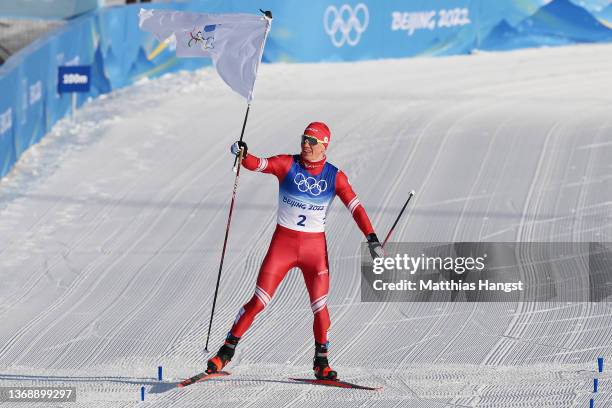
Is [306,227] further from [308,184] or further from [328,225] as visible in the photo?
[328,225]

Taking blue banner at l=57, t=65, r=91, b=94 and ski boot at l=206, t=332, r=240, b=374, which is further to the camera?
blue banner at l=57, t=65, r=91, b=94

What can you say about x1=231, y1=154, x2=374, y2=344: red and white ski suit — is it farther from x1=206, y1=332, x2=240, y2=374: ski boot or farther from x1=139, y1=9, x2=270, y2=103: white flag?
x1=139, y1=9, x2=270, y2=103: white flag

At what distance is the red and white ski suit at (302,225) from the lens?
29.0ft

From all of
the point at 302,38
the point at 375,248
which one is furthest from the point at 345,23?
the point at 375,248

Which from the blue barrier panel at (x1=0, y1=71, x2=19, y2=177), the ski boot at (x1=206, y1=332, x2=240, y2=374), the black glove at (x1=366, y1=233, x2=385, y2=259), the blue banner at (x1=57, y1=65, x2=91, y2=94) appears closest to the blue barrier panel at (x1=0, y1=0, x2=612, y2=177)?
the blue barrier panel at (x1=0, y1=71, x2=19, y2=177)

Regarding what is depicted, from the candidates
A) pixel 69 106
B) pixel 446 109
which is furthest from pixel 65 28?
pixel 446 109

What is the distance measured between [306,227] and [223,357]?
1.11m

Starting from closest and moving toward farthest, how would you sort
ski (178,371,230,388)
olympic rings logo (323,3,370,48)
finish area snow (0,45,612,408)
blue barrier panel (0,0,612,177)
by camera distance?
1. ski (178,371,230,388)
2. finish area snow (0,45,612,408)
3. blue barrier panel (0,0,612,177)
4. olympic rings logo (323,3,370,48)

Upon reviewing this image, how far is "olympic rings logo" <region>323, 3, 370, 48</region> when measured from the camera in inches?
800

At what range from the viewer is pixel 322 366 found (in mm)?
9047

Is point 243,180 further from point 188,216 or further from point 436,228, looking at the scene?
point 436,228

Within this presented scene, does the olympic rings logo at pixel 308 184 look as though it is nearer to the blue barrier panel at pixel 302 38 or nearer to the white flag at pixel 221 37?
the white flag at pixel 221 37

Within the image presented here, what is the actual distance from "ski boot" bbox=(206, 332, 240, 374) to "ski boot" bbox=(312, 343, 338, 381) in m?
0.59

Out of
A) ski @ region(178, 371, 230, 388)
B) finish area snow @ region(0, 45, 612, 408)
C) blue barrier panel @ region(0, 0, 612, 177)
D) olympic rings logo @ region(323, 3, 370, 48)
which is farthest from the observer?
olympic rings logo @ region(323, 3, 370, 48)
